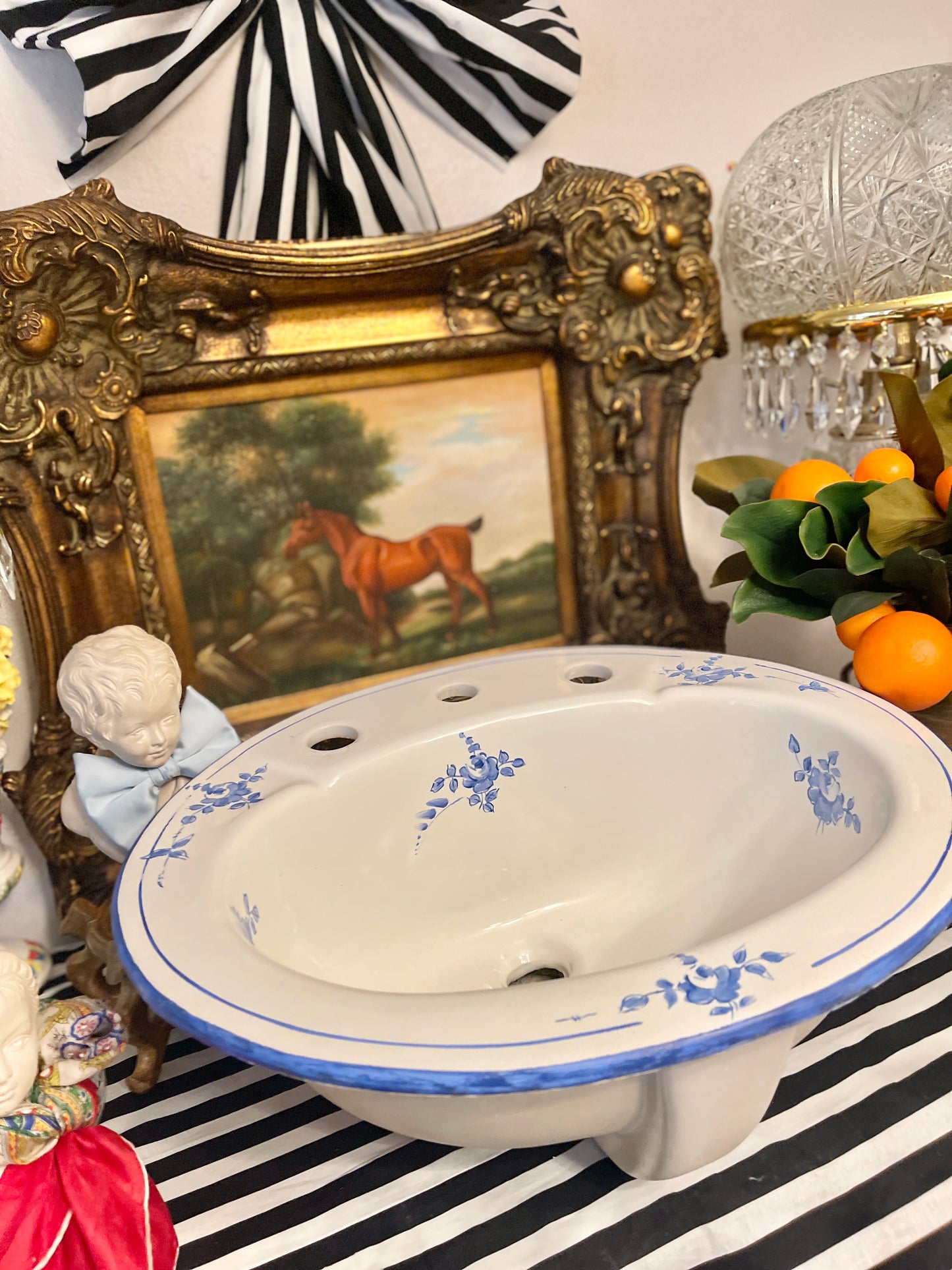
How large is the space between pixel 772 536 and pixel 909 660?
0.16 meters

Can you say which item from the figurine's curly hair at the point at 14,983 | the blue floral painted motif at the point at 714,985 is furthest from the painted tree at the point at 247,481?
the blue floral painted motif at the point at 714,985

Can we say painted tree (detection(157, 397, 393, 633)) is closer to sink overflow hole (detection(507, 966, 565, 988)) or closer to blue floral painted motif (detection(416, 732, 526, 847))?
blue floral painted motif (detection(416, 732, 526, 847))

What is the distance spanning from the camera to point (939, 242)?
0.86 m

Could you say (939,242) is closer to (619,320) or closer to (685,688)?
(619,320)

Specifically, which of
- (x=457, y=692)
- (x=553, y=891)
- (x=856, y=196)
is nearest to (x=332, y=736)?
(x=457, y=692)

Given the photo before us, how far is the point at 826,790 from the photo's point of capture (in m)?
0.66

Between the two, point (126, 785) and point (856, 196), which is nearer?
point (126, 785)

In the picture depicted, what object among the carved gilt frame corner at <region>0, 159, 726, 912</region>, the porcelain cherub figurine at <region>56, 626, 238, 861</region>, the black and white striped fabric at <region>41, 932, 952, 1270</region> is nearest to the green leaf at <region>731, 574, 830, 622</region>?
the carved gilt frame corner at <region>0, 159, 726, 912</region>

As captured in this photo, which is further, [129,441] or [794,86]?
[794,86]

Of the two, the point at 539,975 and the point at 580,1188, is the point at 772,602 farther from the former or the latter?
the point at 580,1188

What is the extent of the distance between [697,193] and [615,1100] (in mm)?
867

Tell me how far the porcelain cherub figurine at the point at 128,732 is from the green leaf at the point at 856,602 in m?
0.52

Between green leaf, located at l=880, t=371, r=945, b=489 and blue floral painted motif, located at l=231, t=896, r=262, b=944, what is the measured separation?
654 mm

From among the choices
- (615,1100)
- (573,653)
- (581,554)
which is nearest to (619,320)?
(581,554)
